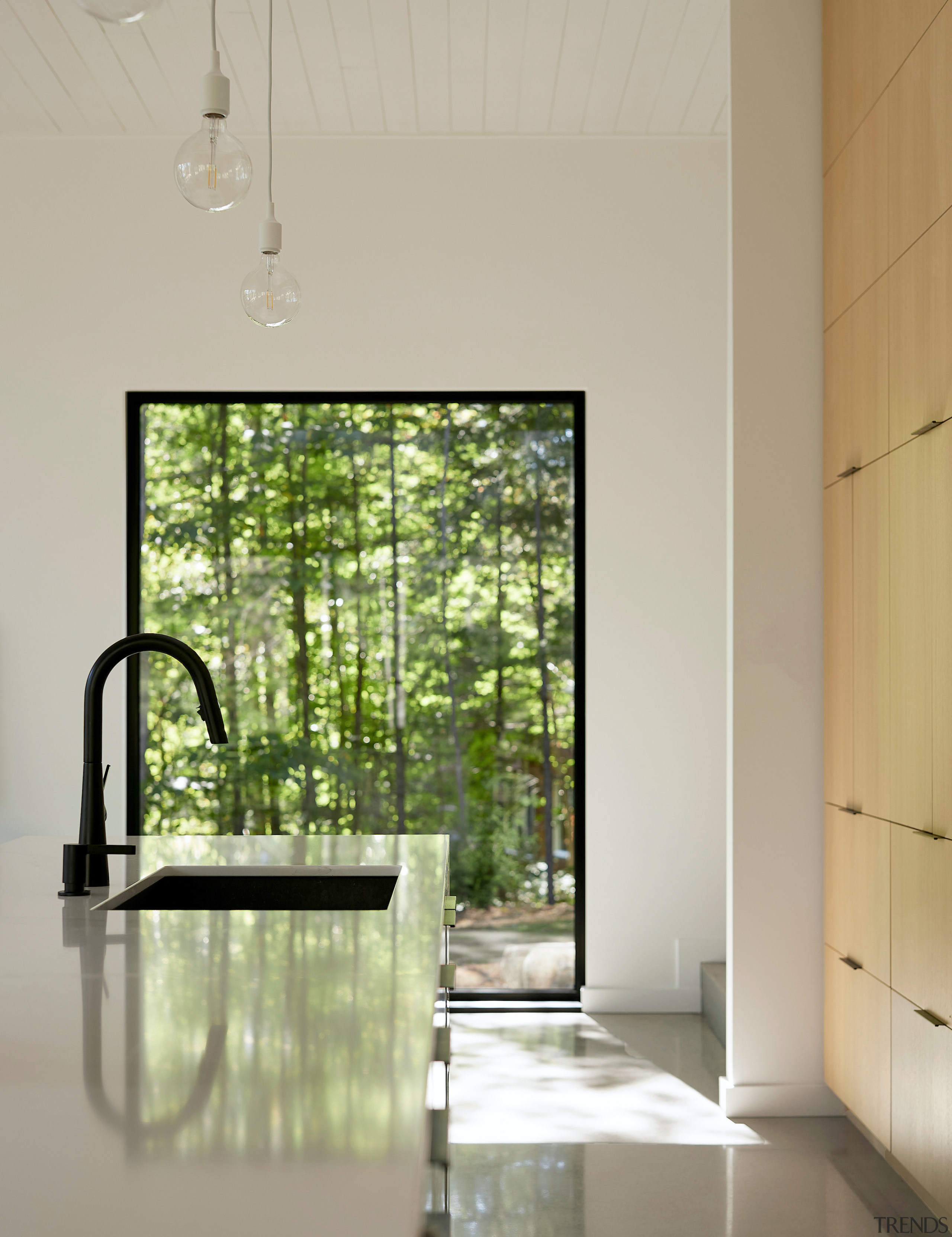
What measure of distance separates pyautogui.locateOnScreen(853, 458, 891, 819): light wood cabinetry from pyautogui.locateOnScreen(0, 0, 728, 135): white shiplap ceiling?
6.07ft

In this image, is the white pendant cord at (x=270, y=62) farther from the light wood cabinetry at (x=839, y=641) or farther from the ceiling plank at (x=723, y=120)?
the light wood cabinetry at (x=839, y=641)

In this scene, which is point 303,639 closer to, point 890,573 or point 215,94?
point 890,573

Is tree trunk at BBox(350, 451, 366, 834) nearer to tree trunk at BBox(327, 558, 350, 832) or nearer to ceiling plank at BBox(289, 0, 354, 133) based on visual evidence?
tree trunk at BBox(327, 558, 350, 832)

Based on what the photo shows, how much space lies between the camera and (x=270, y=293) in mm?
2395

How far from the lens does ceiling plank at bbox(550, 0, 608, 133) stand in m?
3.30

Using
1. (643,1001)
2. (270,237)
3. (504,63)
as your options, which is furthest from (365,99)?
(643,1001)

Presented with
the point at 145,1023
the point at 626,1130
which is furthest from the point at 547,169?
the point at 145,1023

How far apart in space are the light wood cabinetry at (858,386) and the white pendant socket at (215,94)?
1626 millimetres

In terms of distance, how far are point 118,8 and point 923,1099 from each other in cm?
253

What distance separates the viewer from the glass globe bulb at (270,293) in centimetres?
239

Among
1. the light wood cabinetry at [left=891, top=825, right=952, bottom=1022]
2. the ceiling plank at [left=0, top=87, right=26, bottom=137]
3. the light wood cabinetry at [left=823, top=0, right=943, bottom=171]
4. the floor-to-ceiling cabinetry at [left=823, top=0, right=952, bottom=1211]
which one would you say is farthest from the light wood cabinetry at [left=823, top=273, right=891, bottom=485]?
the ceiling plank at [left=0, top=87, right=26, bottom=137]

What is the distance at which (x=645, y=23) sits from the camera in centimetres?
335

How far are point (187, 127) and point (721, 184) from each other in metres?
2.20

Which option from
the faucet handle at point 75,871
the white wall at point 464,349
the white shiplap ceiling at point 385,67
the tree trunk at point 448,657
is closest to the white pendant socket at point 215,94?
Result: the faucet handle at point 75,871
